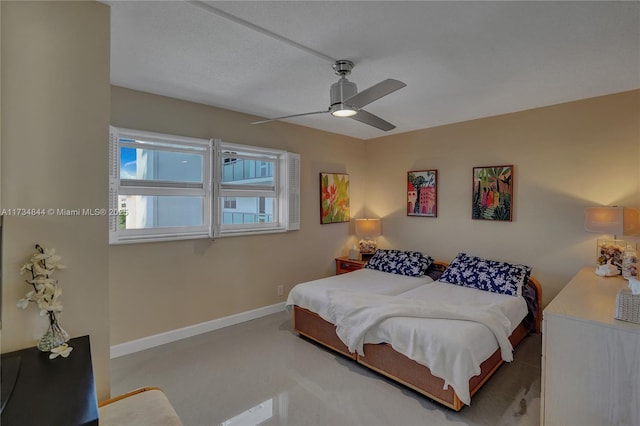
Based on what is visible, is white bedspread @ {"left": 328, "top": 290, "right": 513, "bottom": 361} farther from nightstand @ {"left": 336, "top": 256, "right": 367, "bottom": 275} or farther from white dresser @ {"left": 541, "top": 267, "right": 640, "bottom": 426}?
nightstand @ {"left": 336, "top": 256, "right": 367, "bottom": 275}

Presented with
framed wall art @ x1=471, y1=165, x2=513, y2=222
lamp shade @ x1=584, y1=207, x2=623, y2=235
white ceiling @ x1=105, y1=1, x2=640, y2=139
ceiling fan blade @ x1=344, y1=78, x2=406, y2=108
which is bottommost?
lamp shade @ x1=584, y1=207, x2=623, y2=235

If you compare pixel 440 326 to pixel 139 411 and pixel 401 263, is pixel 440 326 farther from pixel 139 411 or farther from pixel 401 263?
pixel 139 411

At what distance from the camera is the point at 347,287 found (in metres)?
3.28

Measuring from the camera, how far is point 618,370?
63.2 inches

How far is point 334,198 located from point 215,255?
192 cm

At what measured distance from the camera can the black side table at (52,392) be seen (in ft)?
3.34

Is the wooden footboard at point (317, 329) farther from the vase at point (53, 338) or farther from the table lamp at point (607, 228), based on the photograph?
the table lamp at point (607, 228)

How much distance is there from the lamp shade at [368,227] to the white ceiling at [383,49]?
1943 mm

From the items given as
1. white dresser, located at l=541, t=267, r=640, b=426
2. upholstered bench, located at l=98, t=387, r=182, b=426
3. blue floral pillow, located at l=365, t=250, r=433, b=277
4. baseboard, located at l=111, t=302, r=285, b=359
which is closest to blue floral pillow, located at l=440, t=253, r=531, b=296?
blue floral pillow, located at l=365, t=250, r=433, b=277

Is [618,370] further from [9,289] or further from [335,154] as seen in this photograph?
[335,154]

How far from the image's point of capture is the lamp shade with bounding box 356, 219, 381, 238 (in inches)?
183

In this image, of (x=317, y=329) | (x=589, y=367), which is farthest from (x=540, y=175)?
(x=317, y=329)

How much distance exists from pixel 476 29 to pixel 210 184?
2.71 m

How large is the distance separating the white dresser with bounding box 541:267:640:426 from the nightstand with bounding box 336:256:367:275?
2713 mm
